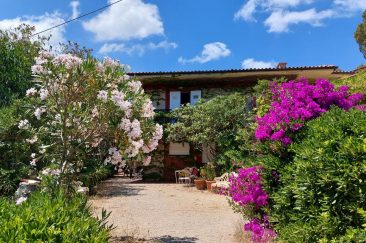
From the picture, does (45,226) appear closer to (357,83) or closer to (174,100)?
(357,83)

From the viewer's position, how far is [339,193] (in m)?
4.19

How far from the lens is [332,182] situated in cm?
425

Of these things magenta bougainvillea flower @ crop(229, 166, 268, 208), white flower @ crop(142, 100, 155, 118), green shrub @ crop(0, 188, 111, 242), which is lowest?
green shrub @ crop(0, 188, 111, 242)

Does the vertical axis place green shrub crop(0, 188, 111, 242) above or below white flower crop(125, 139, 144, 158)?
below

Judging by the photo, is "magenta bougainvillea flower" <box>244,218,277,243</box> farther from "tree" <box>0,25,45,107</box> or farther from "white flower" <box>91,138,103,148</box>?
"tree" <box>0,25,45,107</box>

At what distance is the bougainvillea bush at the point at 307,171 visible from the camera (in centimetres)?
407

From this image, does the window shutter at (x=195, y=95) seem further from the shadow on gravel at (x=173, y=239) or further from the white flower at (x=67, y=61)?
the white flower at (x=67, y=61)

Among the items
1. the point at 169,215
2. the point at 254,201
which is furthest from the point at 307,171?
the point at 169,215

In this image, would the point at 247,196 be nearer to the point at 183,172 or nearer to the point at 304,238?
the point at 304,238

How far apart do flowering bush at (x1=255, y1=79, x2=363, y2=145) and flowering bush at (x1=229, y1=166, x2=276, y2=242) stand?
2.28 feet

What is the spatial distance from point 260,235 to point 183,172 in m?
12.1

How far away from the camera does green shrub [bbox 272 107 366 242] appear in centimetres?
395

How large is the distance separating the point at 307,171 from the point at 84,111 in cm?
324

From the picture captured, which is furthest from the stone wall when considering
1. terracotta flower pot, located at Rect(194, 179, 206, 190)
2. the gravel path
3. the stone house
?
the gravel path
